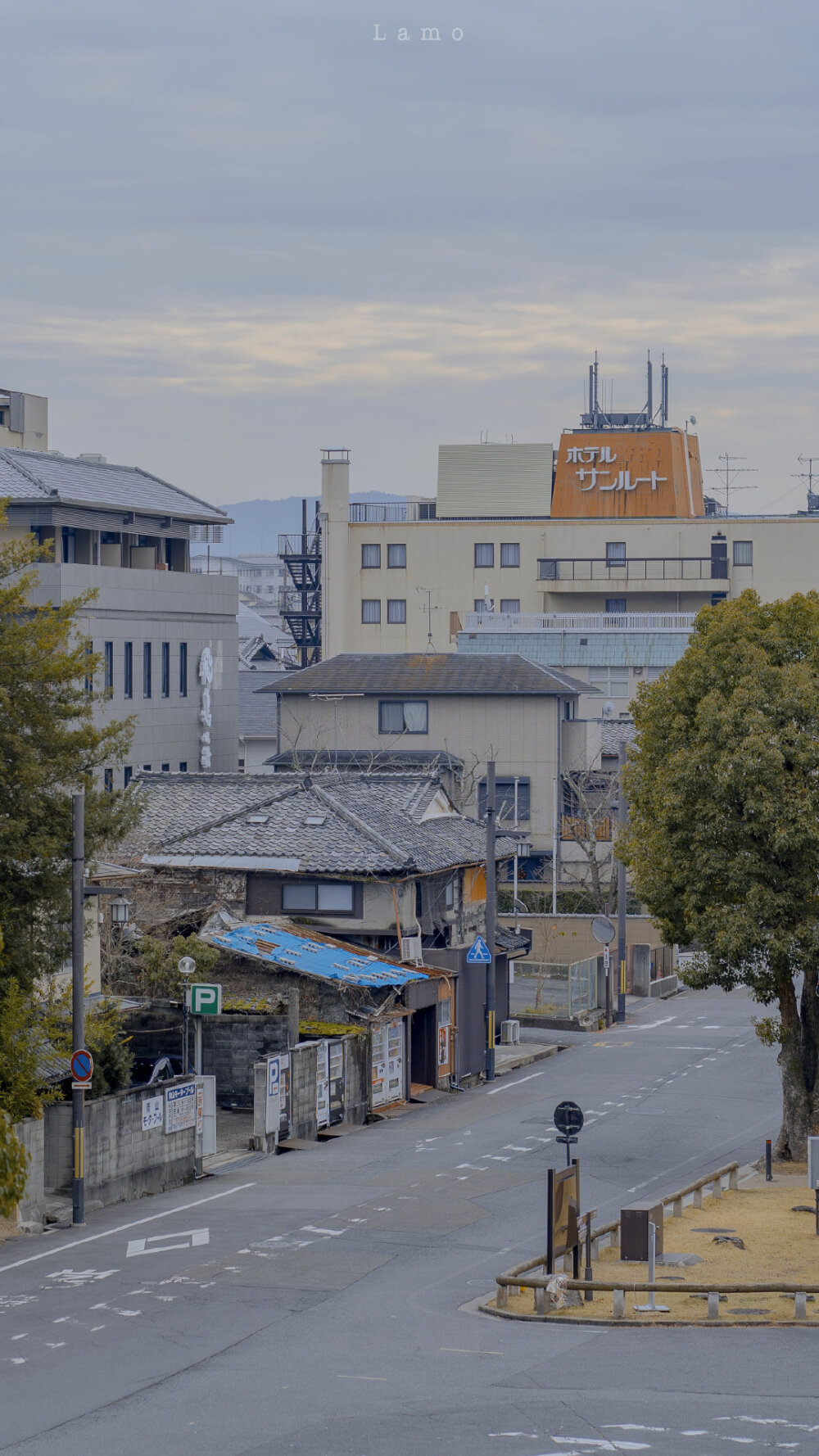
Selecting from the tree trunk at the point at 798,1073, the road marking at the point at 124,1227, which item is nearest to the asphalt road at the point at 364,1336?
the road marking at the point at 124,1227

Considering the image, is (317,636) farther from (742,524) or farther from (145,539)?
(145,539)

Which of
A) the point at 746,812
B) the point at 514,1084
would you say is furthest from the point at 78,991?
the point at 514,1084

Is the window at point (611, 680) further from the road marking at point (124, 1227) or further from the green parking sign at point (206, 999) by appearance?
the road marking at point (124, 1227)

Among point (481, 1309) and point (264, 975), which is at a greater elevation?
point (264, 975)

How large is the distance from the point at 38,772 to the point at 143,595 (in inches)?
1474

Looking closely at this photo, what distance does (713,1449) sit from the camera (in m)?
14.5

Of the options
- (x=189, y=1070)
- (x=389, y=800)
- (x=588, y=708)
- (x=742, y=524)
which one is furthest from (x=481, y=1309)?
(x=742, y=524)

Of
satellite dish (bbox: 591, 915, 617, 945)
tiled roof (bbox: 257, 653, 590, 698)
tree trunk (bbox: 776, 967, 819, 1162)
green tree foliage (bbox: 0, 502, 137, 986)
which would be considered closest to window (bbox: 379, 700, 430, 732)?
tiled roof (bbox: 257, 653, 590, 698)

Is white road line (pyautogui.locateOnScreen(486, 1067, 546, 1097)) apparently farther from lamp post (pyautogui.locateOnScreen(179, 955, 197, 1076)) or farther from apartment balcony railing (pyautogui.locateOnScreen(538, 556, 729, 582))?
apartment balcony railing (pyautogui.locateOnScreen(538, 556, 729, 582))

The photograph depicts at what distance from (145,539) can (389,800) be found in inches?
940

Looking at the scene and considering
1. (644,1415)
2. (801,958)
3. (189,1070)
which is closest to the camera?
(644,1415)

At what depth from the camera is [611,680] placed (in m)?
81.0

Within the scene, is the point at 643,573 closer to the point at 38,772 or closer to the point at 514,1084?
the point at 514,1084

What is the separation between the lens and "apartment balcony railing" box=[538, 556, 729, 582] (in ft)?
309
